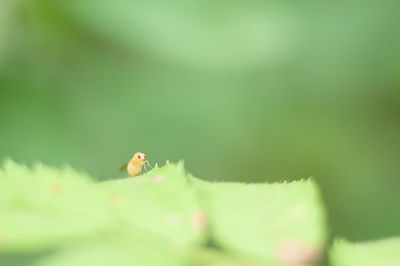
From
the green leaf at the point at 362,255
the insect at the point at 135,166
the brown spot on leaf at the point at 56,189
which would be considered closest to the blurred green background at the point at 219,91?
the insect at the point at 135,166

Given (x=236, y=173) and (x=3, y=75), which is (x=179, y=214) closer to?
(x=3, y=75)

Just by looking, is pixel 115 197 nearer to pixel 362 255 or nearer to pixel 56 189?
pixel 56 189

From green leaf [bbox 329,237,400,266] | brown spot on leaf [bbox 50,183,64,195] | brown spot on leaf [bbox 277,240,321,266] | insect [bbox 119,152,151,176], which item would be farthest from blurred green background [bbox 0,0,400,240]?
brown spot on leaf [bbox 277,240,321,266]

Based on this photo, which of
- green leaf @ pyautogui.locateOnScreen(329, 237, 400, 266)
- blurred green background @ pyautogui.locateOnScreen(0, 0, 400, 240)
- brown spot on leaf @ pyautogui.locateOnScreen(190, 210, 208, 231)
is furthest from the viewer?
blurred green background @ pyautogui.locateOnScreen(0, 0, 400, 240)

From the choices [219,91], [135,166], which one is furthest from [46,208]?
[219,91]

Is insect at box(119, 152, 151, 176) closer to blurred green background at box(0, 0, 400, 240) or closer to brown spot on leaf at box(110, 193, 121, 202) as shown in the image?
brown spot on leaf at box(110, 193, 121, 202)

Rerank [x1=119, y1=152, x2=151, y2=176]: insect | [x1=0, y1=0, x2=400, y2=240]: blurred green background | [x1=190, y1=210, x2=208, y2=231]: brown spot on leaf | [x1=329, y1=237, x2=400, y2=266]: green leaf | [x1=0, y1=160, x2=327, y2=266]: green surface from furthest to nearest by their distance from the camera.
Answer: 1. [x1=0, y1=0, x2=400, y2=240]: blurred green background
2. [x1=119, y1=152, x2=151, y2=176]: insect
3. [x1=329, y1=237, x2=400, y2=266]: green leaf
4. [x1=190, y1=210, x2=208, y2=231]: brown spot on leaf
5. [x1=0, y1=160, x2=327, y2=266]: green surface

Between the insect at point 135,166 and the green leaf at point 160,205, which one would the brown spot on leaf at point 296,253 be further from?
the insect at point 135,166
